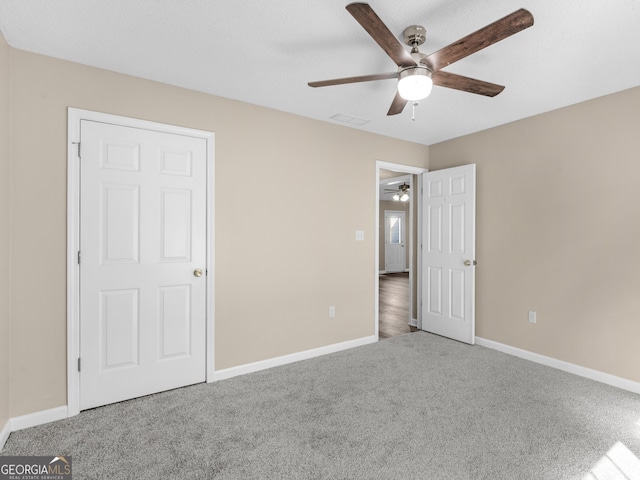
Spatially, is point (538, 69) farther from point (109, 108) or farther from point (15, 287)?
point (15, 287)

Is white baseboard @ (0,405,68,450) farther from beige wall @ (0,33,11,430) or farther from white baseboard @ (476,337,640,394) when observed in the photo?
white baseboard @ (476,337,640,394)

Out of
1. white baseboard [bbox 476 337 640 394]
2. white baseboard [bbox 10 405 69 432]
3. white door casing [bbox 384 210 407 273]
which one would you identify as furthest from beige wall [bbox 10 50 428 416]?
white door casing [bbox 384 210 407 273]

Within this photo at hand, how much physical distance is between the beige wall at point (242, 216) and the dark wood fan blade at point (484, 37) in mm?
1764

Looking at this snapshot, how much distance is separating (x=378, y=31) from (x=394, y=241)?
32.8 feet

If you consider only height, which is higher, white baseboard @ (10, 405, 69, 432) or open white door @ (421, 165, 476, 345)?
open white door @ (421, 165, 476, 345)

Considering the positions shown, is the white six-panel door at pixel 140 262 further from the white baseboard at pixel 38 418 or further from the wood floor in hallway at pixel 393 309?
the wood floor in hallway at pixel 393 309

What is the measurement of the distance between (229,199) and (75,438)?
6.52ft

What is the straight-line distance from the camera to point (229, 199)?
2.98 meters

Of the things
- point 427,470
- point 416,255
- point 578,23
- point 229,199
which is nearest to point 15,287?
point 229,199

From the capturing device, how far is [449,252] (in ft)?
13.4

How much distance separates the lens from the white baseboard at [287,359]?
296 centimetres

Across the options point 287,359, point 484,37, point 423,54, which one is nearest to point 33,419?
point 287,359

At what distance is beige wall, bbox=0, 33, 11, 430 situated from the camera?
201 cm

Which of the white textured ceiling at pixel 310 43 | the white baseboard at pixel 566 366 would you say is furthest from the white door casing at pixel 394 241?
the white textured ceiling at pixel 310 43
